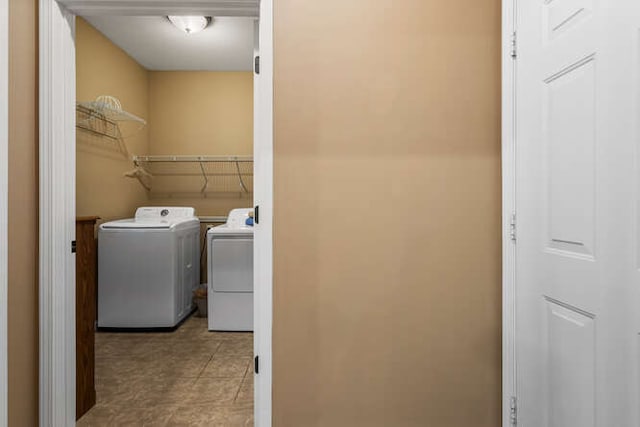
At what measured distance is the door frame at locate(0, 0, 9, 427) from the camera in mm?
1271

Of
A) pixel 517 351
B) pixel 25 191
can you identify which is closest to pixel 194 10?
pixel 25 191

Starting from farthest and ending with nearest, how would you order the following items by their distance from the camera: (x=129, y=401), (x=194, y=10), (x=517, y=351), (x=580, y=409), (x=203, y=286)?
(x=203, y=286) → (x=129, y=401) → (x=194, y=10) → (x=517, y=351) → (x=580, y=409)

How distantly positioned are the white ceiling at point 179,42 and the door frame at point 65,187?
1336mm

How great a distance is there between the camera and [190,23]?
2.75 metres

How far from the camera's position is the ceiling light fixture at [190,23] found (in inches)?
105

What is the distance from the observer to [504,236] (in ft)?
4.58

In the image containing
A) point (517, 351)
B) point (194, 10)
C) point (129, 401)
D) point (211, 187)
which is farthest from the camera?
point (211, 187)

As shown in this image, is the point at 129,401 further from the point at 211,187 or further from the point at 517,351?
the point at 211,187

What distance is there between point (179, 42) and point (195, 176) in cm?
133

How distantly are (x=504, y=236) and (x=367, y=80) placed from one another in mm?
861

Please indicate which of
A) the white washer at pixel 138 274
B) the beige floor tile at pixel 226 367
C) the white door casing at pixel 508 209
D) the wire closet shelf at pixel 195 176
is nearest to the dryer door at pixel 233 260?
the white washer at pixel 138 274

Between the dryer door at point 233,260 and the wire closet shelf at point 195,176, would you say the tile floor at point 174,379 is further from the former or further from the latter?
the wire closet shelf at point 195,176

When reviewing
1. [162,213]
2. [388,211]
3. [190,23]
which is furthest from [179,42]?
[388,211]

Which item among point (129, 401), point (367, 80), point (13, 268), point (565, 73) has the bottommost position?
point (129, 401)
